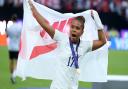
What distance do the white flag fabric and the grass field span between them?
23.8 ft

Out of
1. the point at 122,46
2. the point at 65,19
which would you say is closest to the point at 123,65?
the point at 122,46

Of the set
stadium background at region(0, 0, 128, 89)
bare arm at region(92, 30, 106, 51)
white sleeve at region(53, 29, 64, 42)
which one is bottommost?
stadium background at region(0, 0, 128, 89)

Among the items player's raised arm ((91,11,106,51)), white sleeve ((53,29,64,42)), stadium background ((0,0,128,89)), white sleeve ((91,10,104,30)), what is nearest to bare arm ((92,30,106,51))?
player's raised arm ((91,11,106,51))

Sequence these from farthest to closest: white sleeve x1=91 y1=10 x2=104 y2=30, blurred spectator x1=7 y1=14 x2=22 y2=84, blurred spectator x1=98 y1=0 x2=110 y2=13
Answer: blurred spectator x1=98 y1=0 x2=110 y2=13, blurred spectator x1=7 y1=14 x2=22 y2=84, white sleeve x1=91 y1=10 x2=104 y2=30

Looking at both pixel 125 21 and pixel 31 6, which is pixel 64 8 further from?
pixel 31 6

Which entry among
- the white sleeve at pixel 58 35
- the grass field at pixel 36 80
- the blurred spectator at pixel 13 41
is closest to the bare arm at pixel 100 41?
the white sleeve at pixel 58 35

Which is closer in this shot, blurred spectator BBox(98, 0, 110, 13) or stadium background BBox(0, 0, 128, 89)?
stadium background BBox(0, 0, 128, 89)

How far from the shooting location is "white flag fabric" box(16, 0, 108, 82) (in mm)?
9047

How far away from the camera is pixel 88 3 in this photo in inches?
1275

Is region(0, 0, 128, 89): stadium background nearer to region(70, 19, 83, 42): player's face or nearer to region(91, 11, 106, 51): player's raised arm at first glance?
region(91, 11, 106, 51): player's raised arm

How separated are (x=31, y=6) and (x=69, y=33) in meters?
0.82

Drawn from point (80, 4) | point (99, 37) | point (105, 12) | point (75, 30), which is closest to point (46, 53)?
point (99, 37)

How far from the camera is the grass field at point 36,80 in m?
17.2

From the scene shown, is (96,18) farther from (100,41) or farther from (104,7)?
(104,7)
